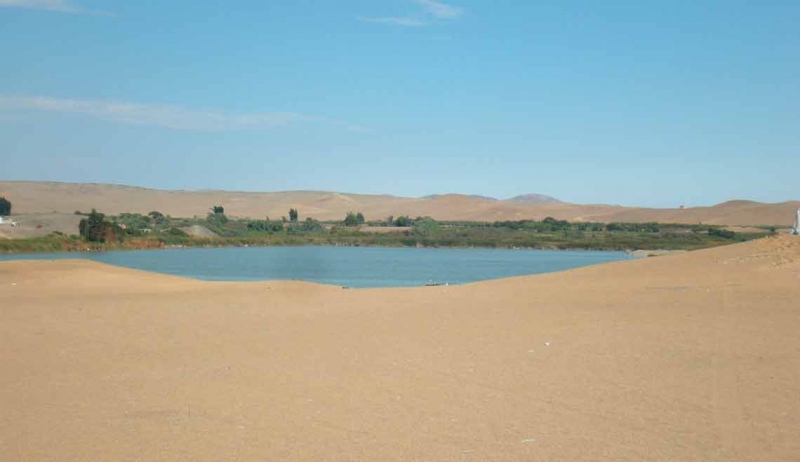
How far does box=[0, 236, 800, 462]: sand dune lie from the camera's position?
6.17m

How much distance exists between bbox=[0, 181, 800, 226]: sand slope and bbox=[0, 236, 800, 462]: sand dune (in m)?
89.8

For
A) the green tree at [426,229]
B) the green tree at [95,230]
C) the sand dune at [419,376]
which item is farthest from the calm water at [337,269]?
the green tree at [426,229]

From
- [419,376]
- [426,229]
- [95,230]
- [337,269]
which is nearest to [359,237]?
[426,229]

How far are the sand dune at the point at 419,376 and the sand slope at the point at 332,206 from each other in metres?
89.8

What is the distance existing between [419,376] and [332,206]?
152483mm

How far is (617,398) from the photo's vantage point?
7.42 metres

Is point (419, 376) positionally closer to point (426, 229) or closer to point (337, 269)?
point (337, 269)

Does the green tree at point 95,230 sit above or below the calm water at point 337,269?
above

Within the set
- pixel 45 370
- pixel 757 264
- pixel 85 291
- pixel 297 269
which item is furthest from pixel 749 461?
pixel 297 269

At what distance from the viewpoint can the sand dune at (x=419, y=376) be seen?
617 centimetres

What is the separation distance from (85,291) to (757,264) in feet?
43.2

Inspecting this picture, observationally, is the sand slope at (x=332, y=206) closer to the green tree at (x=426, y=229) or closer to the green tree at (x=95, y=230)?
the green tree at (x=426, y=229)

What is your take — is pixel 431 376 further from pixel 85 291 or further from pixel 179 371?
pixel 85 291

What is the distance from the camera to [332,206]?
160375 mm
